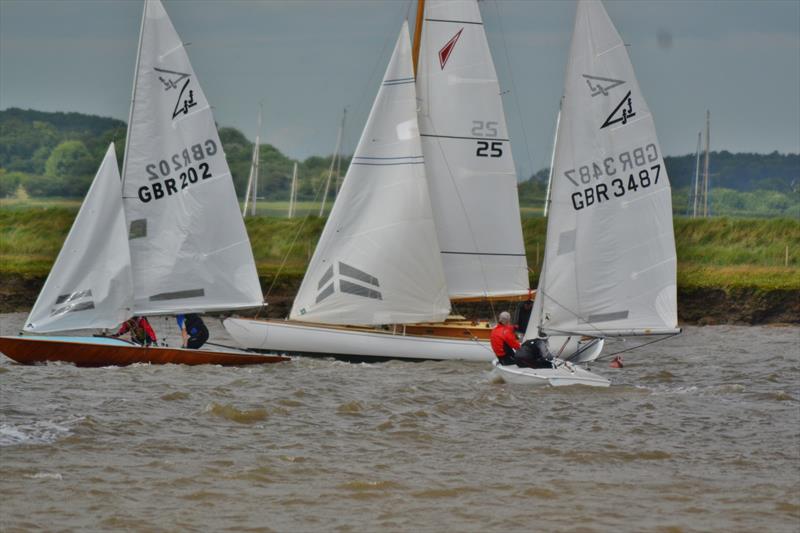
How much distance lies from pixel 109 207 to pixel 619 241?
28.7 feet

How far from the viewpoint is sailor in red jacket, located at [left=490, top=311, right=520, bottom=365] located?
75.8ft

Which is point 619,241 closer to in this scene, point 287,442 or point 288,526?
point 287,442

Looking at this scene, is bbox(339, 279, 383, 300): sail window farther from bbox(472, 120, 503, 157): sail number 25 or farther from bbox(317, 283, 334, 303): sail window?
bbox(472, 120, 503, 157): sail number 25

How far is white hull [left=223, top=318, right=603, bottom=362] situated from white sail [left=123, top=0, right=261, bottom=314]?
1.59m

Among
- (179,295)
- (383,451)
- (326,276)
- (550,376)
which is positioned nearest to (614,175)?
(550,376)

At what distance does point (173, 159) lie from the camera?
24.6 m

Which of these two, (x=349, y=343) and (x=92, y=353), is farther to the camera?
(x=349, y=343)

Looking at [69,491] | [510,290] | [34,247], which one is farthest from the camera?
[34,247]

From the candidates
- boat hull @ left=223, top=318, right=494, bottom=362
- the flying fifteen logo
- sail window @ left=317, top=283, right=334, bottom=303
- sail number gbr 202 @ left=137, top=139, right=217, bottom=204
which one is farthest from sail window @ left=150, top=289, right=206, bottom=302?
the flying fifteen logo

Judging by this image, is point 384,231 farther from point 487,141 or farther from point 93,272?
point 93,272

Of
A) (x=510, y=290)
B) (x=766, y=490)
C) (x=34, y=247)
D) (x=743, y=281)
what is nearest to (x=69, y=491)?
(x=766, y=490)

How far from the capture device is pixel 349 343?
2697 cm

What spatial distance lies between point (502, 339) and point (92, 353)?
6.88 meters

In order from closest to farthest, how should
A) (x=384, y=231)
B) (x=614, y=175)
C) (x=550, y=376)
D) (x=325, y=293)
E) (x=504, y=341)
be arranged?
(x=550, y=376), (x=504, y=341), (x=614, y=175), (x=384, y=231), (x=325, y=293)
